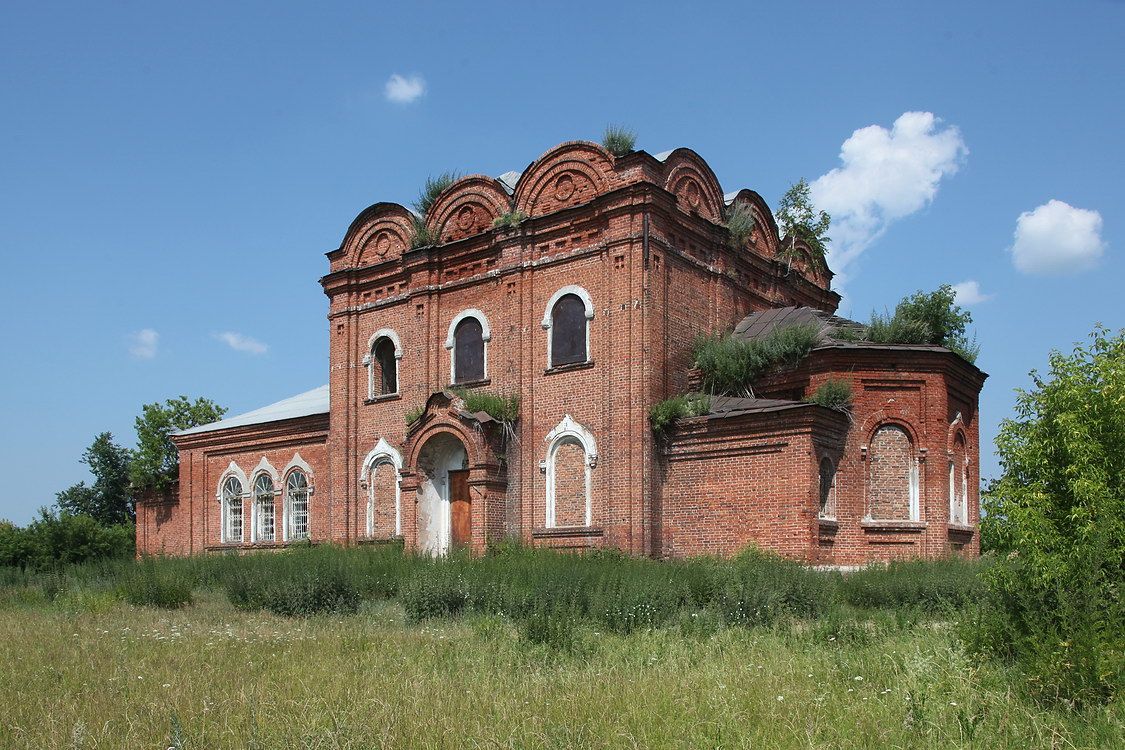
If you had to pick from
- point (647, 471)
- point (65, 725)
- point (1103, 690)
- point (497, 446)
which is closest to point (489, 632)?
point (65, 725)

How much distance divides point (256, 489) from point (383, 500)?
5.66 metres

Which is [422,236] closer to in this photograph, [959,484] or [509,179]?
[509,179]

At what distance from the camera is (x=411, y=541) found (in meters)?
22.1

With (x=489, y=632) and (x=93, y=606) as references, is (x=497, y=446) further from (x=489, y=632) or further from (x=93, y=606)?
(x=489, y=632)

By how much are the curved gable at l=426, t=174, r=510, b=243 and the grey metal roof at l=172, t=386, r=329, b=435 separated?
19.7 feet

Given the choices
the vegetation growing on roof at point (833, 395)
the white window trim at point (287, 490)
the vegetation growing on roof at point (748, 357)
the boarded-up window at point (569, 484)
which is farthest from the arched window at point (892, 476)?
the white window trim at point (287, 490)

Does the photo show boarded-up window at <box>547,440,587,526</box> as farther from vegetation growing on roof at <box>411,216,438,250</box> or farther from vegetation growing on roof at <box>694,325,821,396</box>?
vegetation growing on roof at <box>411,216,438,250</box>

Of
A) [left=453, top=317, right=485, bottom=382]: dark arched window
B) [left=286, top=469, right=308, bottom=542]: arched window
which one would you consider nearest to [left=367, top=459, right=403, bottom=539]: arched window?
[left=453, top=317, right=485, bottom=382]: dark arched window

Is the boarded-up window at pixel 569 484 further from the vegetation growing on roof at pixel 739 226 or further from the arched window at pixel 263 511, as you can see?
the arched window at pixel 263 511

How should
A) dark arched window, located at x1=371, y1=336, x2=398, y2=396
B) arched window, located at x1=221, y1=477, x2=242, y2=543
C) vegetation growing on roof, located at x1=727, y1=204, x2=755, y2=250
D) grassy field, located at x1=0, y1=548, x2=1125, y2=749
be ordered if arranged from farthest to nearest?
arched window, located at x1=221, y1=477, x2=242, y2=543 → dark arched window, located at x1=371, y1=336, x2=398, y2=396 → vegetation growing on roof, located at x1=727, y1=204, x2=755, y2=250 → grassy field, located at x1=0, y1=548, x2=1125, y2=749

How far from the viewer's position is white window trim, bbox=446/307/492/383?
22281 millimetres

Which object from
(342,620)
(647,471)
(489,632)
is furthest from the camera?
(647,471)

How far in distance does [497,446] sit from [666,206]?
6020mm

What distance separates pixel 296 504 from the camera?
26.8 m
